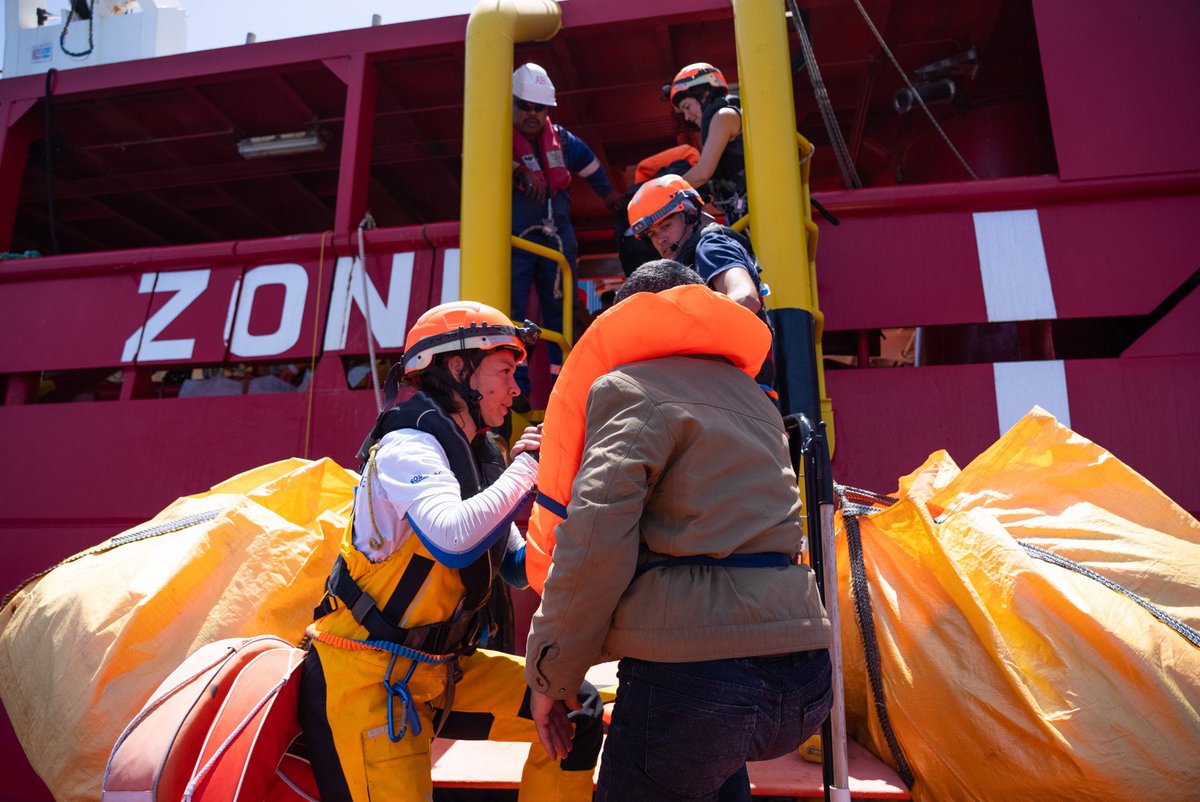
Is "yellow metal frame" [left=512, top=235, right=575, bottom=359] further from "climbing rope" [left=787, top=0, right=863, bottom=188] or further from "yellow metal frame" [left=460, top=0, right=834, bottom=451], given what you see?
"climbing rope" [left=787, top=0, right=863, bottom=188]

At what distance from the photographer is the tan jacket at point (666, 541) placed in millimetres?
1542

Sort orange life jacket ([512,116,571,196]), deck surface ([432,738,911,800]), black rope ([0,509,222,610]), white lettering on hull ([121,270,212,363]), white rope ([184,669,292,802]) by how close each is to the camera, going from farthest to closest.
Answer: white lettering on hull ([121,270,212,363]) → orange life jacket ([512,116,571,196]) → black rope ([0,509,222,610]) → deck surface ([432,738,911,800]) → white rope ([184,669,292,802])

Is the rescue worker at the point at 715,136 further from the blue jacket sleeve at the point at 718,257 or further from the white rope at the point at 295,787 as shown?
the white rope at the point at 295,787

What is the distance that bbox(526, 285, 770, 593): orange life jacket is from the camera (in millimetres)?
1756

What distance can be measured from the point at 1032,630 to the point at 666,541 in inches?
53.3

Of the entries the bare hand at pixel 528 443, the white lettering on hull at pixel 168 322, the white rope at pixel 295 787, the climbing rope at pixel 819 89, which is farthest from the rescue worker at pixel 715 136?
the white lettering on hull at pixel 168 322

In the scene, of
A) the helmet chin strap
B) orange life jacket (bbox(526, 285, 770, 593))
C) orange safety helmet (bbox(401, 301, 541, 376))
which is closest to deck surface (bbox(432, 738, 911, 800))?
orange life jacket (bbox(526, 285, 770, 593))

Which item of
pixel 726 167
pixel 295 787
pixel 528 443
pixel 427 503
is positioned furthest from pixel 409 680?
pixel 726 167

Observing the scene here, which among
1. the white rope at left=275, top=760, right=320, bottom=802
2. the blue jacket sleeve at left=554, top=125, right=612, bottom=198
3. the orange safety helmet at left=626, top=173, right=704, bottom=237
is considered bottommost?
the white rope at left=275, top=760, right=320, bottom=802

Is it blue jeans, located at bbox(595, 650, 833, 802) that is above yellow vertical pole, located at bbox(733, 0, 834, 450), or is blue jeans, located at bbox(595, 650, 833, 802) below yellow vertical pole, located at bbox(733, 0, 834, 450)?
below

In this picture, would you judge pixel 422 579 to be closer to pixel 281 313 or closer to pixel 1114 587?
pixel 1114 587

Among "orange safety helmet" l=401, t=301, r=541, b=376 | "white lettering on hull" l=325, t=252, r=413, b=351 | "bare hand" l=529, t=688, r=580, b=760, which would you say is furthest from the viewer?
"white lettering on hull" l=325, t=252, r=413, b=351

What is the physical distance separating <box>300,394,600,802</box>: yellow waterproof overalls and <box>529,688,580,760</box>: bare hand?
0.19m

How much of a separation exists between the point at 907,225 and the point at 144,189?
819cm
